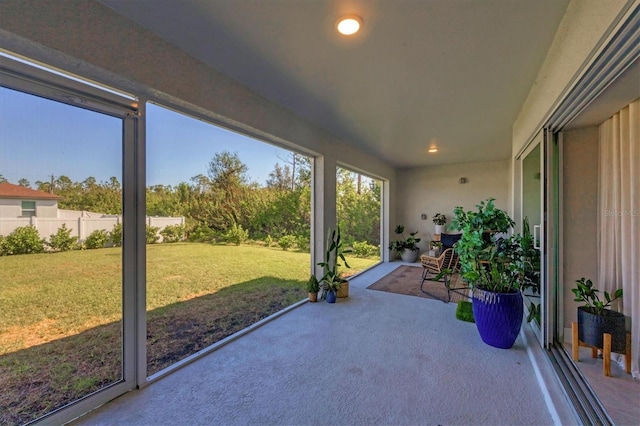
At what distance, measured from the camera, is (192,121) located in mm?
2428

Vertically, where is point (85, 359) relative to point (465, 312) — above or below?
above

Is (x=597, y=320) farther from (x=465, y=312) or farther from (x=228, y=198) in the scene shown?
(x=228, y=198)

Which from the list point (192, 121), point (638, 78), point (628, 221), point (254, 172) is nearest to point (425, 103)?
point (638, 78)

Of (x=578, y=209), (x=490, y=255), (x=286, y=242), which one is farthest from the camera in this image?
(x=286, y=242)

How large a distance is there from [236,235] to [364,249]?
12.6 ft

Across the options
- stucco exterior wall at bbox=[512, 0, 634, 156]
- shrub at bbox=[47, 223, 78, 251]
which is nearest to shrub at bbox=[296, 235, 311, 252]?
shrub at bbox=[47, 223, 78, 251]

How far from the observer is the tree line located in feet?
5.72

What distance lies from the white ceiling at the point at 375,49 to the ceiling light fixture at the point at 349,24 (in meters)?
0.04

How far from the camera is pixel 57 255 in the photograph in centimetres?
162

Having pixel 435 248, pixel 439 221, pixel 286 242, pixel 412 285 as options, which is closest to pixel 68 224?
pixel 286 242

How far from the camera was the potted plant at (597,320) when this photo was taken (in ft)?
5.98

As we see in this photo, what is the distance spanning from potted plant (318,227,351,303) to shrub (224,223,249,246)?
1.17 m

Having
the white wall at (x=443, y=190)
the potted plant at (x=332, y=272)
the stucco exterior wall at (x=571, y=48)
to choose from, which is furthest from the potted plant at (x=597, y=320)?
the white wall at (x=443, y=190)

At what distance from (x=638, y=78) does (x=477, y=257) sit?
1655 millimetres
